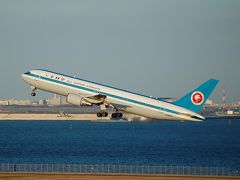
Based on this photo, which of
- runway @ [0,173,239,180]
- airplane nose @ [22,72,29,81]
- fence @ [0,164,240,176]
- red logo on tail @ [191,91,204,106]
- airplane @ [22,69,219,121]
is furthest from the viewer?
airplane nose @ [22,72,29,81]

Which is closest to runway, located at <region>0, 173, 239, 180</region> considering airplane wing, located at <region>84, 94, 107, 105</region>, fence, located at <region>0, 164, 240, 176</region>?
fence, located at <region>0, 164, 240, 176</region>

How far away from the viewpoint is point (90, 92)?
116 m

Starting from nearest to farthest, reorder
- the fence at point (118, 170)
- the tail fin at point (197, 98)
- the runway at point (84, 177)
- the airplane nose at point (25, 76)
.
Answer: the runway at point (84, 177), the tail fin at point (197, 98), the fence at point (118, 170), the airplane nose at point (25, 76)

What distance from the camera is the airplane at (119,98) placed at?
11375 centimetres

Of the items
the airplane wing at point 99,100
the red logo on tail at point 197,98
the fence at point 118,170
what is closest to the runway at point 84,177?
the fence at point 118,170

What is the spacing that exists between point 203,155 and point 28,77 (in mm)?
89529

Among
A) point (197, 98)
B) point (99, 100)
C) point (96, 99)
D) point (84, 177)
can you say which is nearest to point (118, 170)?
point (99, 100)

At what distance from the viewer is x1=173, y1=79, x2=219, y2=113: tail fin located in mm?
→ 117000

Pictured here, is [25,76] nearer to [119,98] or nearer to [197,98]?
[119,98]

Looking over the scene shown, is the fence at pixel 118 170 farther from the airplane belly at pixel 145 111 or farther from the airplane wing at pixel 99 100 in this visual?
the airplane wing at pixel 99 100

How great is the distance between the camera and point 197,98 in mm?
117688

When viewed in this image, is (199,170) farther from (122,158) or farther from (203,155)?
(203,155)

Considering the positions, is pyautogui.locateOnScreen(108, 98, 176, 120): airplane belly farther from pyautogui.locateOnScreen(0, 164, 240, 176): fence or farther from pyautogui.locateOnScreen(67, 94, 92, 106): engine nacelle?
pyautogui.locateOnScreen(0, 164, 240, 176): fence

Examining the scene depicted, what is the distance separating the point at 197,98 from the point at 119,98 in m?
13.9
